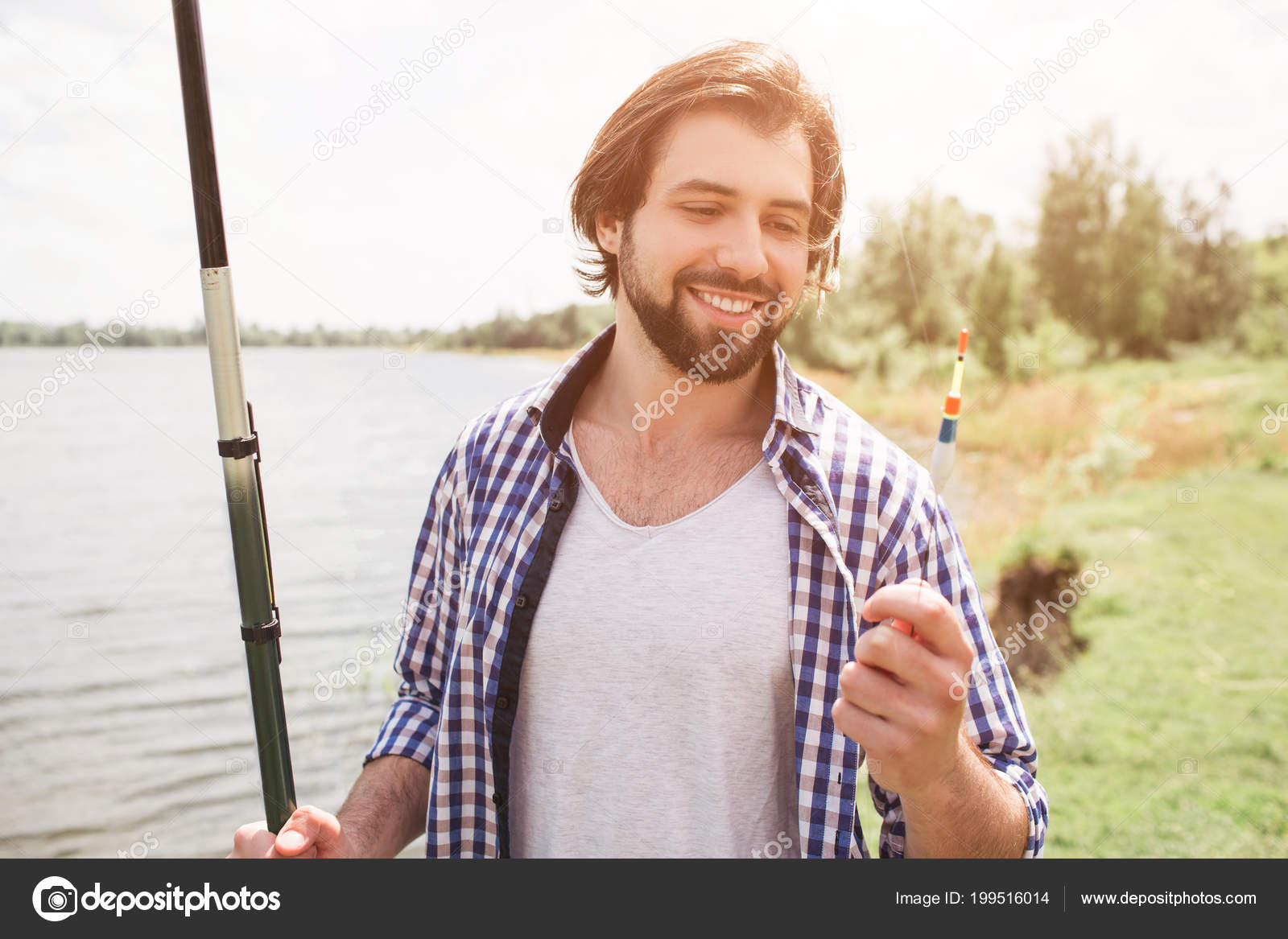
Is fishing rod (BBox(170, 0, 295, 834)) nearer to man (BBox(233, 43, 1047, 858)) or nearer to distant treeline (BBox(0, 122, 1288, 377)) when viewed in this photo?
man (BBox(233, 43, 1047, 858))

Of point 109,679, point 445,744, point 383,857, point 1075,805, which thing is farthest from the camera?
point 109,679

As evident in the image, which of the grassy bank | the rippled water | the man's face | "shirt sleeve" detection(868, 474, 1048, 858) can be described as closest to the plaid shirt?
"shirt sleeve" detection(868, 474, 1048, 858)

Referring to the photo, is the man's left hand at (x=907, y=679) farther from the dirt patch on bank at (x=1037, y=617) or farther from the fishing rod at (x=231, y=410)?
the dirt patch on bank at (x=1037, y=617)

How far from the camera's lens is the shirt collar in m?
1.95

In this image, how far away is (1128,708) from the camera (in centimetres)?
661

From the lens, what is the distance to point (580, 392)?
2270mm

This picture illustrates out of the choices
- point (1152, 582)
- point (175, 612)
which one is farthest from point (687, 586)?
point (175, 612)

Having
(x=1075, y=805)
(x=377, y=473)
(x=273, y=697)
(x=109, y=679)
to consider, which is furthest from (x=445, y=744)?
(x=377, y=473)

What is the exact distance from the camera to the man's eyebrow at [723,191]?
1977mm

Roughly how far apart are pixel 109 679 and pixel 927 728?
30.6ft
